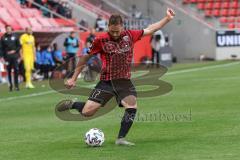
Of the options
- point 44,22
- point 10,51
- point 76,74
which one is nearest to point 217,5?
point 44,22

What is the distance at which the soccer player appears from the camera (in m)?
10.5

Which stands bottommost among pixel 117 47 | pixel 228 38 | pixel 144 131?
pixel 228 38

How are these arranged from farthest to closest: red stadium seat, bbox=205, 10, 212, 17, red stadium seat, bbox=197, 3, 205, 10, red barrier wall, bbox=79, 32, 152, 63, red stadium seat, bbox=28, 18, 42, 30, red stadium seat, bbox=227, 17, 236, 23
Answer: red stadium seat, bbox=197, 3, 205, 10 < red stadium seat, bbox=205, 10, 212, 17 < red stadium seat, bbox=227, 17, 236, 23 < red barrier wall, bbox=79, 32, 152, 63 < red stadium seat, bbox=28, 18, 42, 30

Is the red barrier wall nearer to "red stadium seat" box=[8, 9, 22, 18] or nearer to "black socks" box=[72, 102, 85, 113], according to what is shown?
"red stadium seat" box=[8, 9, 22, 18]

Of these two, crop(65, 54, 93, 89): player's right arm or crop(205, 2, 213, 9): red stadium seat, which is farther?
crop(205, 2, 213, 9): red stadium seat

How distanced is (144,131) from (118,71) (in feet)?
5.57

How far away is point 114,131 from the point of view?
12.2m

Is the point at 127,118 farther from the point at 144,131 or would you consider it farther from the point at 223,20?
the point at 223,20

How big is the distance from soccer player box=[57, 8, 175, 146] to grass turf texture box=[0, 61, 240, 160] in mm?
528

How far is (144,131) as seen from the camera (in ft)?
39.2

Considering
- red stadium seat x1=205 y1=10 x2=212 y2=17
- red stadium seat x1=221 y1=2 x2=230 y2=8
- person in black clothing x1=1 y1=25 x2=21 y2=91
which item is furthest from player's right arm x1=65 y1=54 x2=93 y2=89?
red stadium seat x1=221 y1=2 x2=230 y2=8

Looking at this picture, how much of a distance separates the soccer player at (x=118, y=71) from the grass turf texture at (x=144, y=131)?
0.53m

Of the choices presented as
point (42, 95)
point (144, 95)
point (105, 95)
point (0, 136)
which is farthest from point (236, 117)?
point (42, 95)

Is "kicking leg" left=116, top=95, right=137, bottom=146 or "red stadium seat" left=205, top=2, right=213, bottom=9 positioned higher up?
"red stadium seat" left=205, top=2, right=213, bottom=9
